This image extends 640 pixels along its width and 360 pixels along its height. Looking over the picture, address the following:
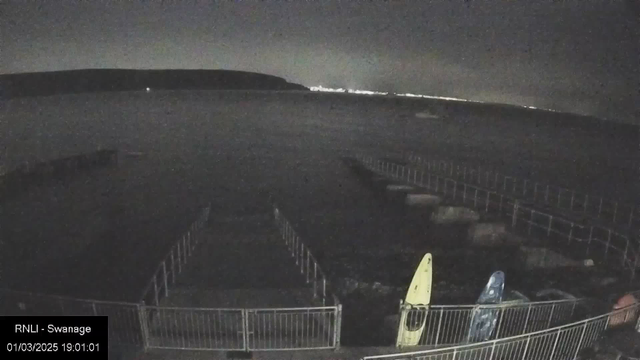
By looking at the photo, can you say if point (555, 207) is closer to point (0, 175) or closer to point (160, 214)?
point (160, 214)

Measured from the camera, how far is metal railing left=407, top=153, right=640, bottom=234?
3486mm

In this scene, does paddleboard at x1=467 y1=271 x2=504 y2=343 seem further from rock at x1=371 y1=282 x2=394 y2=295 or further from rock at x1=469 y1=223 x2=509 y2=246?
rock at x1=371 y1=282 x2=394 y2=295

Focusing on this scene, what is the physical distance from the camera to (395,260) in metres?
4.20

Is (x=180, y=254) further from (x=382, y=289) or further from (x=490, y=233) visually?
(x=490, y=233)

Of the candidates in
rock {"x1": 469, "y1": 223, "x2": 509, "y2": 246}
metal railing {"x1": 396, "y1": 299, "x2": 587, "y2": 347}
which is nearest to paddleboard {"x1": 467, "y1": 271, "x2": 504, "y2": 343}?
metal railing {"x1": 396, "y1": 299, "x2": 587, "y2": 347}

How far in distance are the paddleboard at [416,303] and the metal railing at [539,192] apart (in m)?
1.41

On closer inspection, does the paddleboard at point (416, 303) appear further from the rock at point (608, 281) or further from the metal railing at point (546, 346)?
the rock at point (608, 281)

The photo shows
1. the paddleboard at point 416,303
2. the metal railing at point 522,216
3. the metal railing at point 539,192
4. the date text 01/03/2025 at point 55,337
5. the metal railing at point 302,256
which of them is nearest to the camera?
the date text 01/03/2025 at point 55,337

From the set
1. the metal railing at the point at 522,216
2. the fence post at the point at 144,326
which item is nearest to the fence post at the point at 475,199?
the metal railing at the point at 522,216

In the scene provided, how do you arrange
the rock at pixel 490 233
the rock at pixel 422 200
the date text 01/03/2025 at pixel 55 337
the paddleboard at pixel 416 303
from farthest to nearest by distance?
1. the rock at pixel 422 200
2. the rock at pixel 490 233
3. the paddleboard at pixel 416 303
4. the date text 01/03/2025 at pixel 55 337

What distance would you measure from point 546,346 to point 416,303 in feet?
2.31

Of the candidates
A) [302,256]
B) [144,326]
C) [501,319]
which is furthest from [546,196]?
[144,326]

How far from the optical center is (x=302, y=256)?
4020 millimetres

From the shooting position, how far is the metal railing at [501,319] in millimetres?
2484
